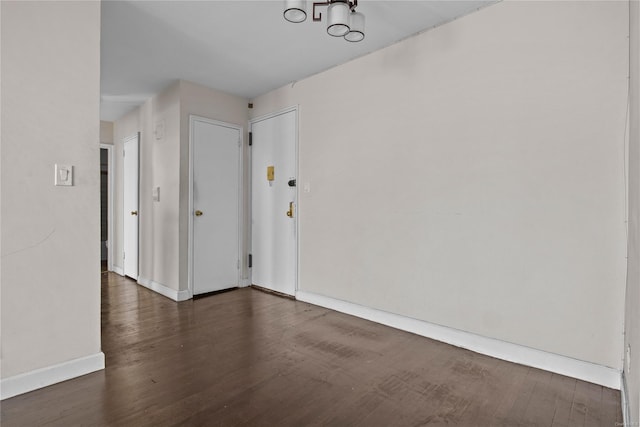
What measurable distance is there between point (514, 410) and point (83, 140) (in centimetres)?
295

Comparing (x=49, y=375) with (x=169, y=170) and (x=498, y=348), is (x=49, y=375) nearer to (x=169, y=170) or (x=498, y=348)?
(x=169, y=170)

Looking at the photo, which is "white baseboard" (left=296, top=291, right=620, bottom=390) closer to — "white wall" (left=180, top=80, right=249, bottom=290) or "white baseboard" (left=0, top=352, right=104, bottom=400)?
"white wall" (left=180, top=80, right=249, bottom=290)

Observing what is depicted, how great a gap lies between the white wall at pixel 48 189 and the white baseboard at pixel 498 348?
2160 millimetres

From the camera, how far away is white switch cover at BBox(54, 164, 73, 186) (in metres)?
2.04

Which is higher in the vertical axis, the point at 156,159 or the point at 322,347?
the point at 156,159

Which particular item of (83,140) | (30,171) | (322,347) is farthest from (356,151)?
(30,171)

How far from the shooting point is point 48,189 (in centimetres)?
201

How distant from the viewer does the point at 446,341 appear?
2623mm

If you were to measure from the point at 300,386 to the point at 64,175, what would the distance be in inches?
75.3

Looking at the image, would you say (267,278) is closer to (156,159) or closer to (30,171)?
(156,159)

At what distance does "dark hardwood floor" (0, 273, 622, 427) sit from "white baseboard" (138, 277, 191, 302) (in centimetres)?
81

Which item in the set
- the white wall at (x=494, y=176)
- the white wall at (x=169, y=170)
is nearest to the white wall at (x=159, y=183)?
the white wall at (x=169, y=170)

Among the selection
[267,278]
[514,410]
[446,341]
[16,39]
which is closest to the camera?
[514,410]

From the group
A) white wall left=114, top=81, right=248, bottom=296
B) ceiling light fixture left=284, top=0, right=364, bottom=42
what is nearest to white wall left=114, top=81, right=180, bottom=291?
white wall left=114, top=81, right=248, bottom=296
